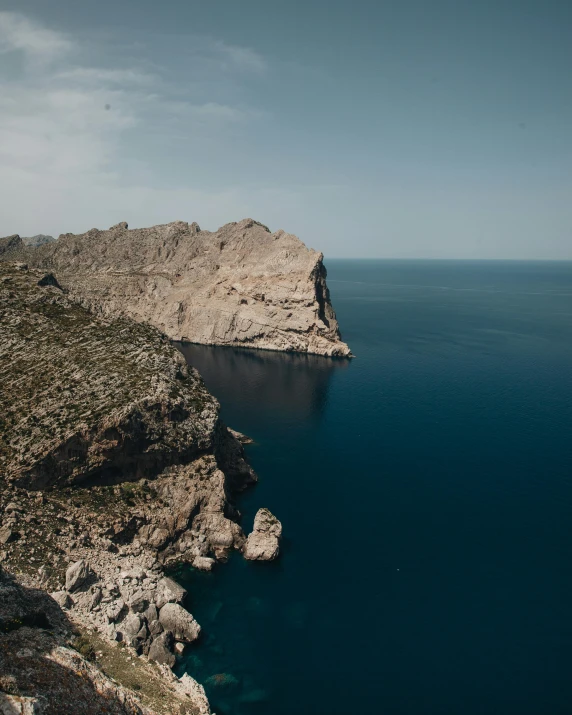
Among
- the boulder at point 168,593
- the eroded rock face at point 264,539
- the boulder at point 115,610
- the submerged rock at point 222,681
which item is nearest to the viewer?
the submerged rock at point 222,681

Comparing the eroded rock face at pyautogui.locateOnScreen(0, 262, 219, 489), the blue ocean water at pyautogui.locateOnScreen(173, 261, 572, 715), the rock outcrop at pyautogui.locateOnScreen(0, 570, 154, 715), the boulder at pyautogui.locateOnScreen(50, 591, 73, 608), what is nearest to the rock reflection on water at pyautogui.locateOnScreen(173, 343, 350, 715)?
the blue ocean water at pyautogui.locateOnScreen(173, 261, 572, 715)

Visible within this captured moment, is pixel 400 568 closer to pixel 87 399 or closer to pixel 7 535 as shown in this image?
pixel 7 535

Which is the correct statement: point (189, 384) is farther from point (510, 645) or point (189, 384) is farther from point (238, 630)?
point (510, 645)

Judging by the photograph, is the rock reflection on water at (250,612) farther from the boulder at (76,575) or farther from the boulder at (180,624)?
the boulder at (76,575)

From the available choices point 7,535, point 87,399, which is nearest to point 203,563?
point 7,535

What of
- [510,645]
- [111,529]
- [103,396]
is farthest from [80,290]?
[510,645]

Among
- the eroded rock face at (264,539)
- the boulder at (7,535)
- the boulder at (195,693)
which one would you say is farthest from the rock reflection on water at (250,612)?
the boulder at (7,535)
